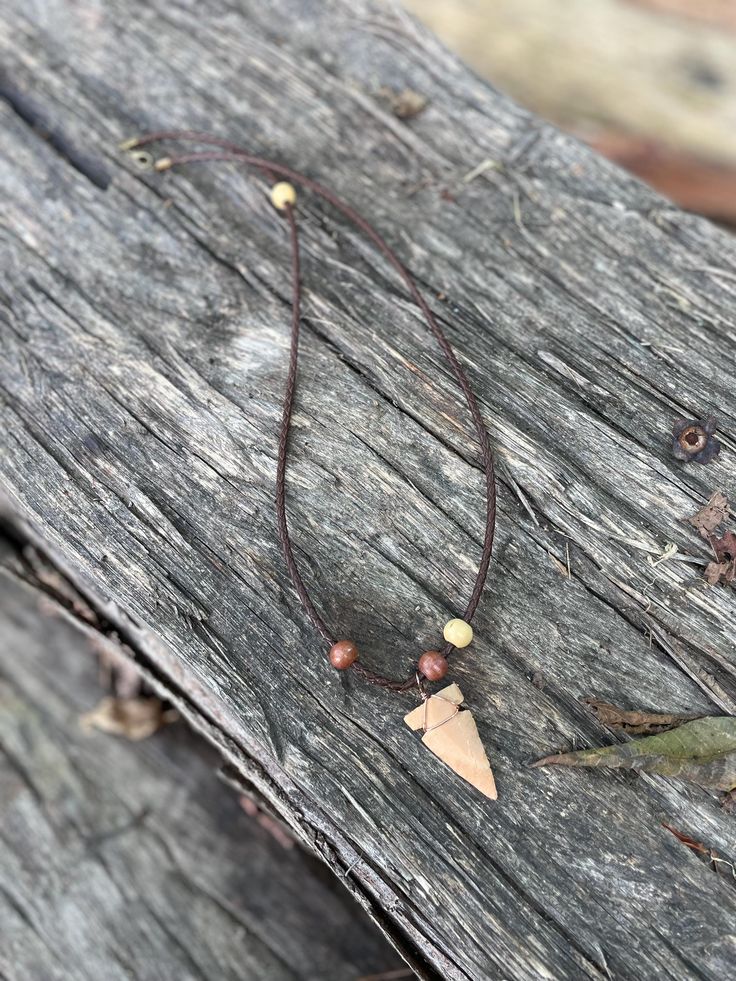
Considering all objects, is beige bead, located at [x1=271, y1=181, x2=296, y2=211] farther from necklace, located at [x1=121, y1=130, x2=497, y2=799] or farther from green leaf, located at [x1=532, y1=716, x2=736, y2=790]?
green leaf, located at [x1=532, y1=716, x2=736, y2=790]

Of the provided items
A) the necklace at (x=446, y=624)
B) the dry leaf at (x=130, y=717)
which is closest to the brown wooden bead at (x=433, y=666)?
the necklace at (x=446, y=624)

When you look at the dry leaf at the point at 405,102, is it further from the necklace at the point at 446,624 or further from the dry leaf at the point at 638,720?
the dry leaf at the point at 638,720

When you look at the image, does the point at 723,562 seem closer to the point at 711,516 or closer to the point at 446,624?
the point at 711,516

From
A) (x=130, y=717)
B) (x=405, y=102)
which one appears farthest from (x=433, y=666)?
(x=405, y=102)

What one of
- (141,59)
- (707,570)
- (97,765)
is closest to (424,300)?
(707,570)

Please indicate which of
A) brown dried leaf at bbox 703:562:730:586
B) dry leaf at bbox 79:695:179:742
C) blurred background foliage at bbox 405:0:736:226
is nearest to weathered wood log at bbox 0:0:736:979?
brown dried leaf at bbox 703:562:730:586

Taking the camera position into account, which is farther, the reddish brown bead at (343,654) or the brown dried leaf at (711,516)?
the brown dried leaf at (711,516)
